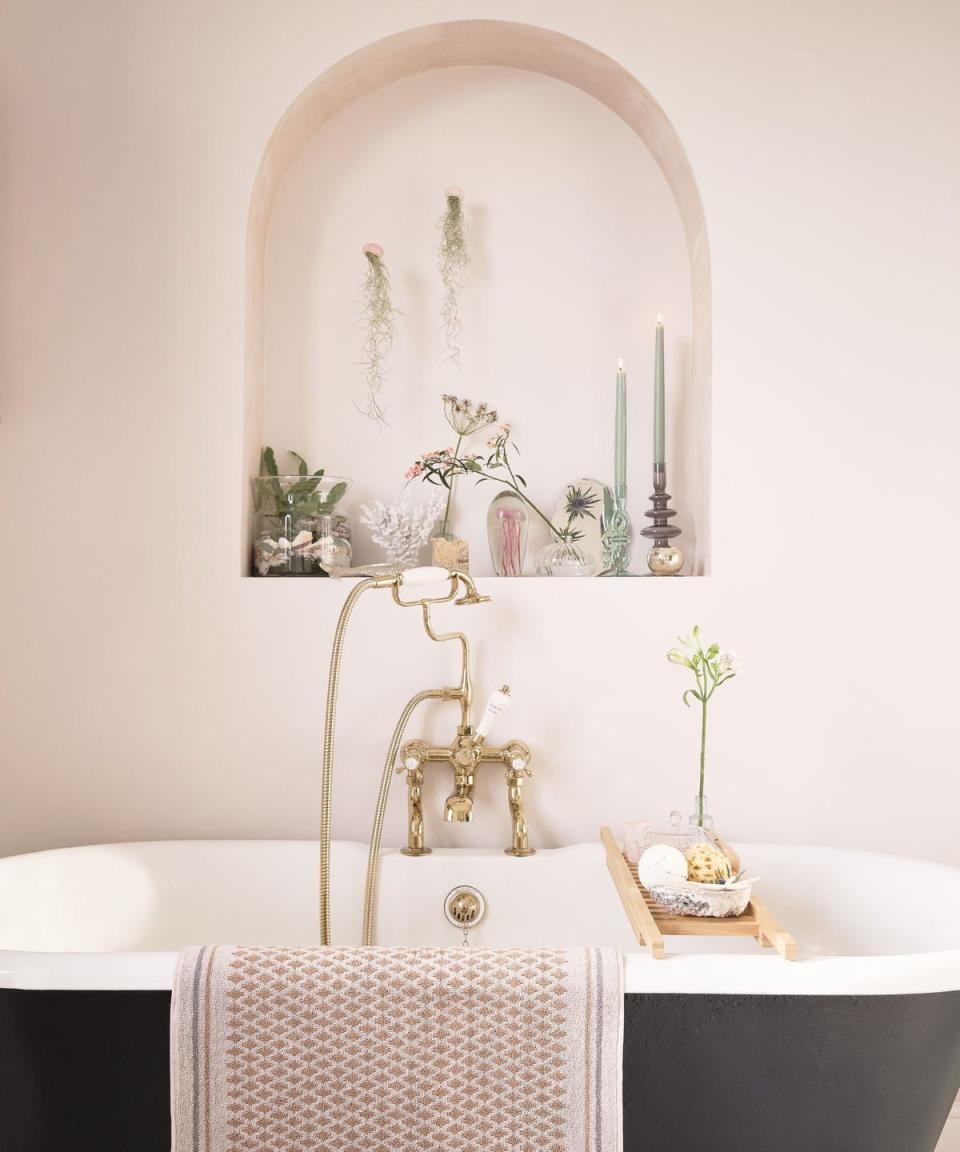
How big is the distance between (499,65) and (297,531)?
1.14 m

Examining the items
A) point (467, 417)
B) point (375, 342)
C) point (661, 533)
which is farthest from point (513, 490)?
point (375, 342)

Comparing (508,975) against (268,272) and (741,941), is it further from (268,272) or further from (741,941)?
(268,272)

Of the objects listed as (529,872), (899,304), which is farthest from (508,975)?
(899,304)

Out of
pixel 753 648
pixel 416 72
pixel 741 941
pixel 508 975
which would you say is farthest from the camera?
pixel 416 72

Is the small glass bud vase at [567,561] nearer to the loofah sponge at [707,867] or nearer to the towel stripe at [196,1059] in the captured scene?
the loofah sponge at [707,867]

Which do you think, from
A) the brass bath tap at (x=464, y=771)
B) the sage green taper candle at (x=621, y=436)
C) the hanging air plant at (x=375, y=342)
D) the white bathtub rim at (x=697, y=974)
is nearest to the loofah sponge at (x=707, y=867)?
the white bathtub rim at (x=697, y=974)

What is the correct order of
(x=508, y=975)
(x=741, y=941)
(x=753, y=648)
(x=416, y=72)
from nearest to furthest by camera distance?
1. (x=508, y=975)
2. (x=741, y=941)
3. (x=753, y=648)
4. (x=416, y=72)

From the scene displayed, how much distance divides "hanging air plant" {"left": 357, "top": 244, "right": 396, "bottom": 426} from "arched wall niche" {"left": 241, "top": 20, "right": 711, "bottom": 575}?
9.1 inches

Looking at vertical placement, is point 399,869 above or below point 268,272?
below

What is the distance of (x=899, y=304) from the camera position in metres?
1.96

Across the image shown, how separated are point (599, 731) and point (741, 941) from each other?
17.9 inches

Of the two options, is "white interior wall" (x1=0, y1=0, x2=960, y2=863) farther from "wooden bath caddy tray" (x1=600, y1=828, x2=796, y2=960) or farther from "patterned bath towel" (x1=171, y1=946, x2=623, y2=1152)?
"patterned bath towel" (x1=171, y1=946, x2=623, y2=1152)

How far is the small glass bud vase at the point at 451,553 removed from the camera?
2035 mm

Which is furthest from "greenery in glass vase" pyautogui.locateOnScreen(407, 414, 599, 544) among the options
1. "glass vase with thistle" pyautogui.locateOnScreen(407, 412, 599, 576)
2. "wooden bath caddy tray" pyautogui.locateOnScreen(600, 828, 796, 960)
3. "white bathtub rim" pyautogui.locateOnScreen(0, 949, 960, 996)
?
"white bathtub rim" pyautogui.locateOnScreen(0, 949, 960, 996)
